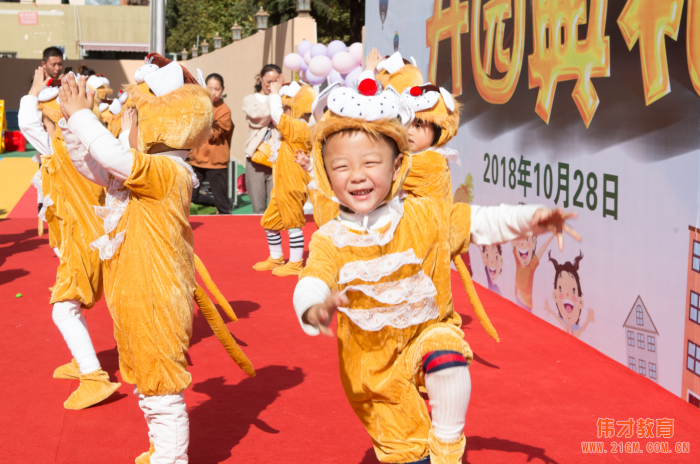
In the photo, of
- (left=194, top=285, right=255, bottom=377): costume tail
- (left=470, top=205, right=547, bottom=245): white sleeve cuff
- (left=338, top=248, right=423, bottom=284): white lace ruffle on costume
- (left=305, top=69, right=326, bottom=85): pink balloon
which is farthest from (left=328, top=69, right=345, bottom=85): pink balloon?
(left=338, top=248, right=423, bottom=284): white lace ruffle on costume

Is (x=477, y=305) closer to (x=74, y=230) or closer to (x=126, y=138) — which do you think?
(x=126, y=138)

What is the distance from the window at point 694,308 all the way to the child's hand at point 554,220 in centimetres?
224

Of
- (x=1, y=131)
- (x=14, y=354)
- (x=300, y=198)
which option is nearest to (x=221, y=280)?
(x=300, y=198)

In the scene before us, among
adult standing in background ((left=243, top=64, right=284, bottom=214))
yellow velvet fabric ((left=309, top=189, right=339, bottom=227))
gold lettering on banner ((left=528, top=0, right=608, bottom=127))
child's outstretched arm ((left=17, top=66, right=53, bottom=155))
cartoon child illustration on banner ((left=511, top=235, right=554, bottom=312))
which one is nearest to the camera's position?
gold lettering on banner ((left=528, top=0, right=608, bottom=127))

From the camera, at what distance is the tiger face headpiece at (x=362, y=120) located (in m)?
2.28

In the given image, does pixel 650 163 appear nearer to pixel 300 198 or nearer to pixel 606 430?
pixel 606 430

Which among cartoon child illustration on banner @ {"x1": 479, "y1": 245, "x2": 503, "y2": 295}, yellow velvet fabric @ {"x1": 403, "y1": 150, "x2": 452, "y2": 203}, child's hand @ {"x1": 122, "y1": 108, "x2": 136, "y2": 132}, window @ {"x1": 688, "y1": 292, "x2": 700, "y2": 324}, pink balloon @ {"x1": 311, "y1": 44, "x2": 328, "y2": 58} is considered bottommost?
cartoon child illustration on banner @ {"x1": 479, "y1": 245, "x2": 503, "y2": 295}

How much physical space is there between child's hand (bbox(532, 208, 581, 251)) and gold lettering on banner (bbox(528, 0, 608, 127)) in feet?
9.64

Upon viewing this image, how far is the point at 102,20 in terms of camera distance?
36906 mm

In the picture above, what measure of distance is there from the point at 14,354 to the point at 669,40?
4.63 meters

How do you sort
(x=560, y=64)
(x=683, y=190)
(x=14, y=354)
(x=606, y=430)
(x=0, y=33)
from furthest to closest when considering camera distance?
1. (x=0, y=33)
2. (x=560, y=64)
3. (x=14, y=354)
4. (x=683, y=190)
5. (x=606, y=430)

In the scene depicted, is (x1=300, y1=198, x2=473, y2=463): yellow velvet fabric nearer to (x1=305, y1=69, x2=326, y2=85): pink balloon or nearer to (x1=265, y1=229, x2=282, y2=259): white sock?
(x1=265, y1=229, x2=282, y2=259): white sock

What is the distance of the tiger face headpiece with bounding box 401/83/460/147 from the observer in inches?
170

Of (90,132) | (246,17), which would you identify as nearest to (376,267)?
(90,132)
